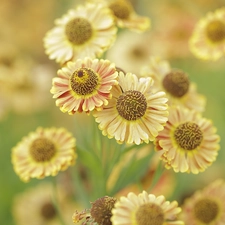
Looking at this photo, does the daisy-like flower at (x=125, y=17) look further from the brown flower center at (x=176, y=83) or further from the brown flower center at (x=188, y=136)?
the brown flower center at (x=188, y=136)

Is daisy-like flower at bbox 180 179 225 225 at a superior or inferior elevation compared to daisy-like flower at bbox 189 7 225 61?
inferior

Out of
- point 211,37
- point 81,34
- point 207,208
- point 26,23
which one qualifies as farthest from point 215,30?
point 26,23

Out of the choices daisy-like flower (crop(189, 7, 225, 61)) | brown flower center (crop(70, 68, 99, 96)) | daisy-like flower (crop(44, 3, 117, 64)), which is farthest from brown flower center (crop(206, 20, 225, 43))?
brown flower center (crop(70, 68, 99, 96))

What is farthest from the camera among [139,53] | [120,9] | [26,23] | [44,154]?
[26,23]

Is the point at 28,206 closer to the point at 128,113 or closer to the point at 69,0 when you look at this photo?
the point at 128,113

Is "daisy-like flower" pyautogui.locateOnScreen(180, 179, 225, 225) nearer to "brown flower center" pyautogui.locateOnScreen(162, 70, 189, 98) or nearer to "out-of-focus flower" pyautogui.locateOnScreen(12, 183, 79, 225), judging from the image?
"brown flower center" pyautogui.locateOnScreen(162, 70, 189, 98)

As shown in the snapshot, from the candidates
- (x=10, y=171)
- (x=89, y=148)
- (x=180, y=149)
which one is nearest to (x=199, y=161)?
(x=180, y=149)

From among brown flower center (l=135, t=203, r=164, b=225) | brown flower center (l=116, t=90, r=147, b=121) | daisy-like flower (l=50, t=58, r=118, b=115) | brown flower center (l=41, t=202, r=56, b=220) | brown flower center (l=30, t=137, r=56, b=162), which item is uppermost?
brown flower center (l=41, t=202, r=56, b=220)

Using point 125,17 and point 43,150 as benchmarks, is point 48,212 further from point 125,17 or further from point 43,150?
point 125,17
